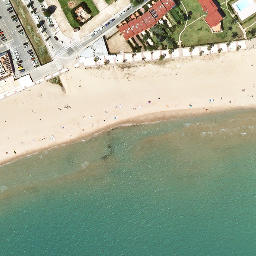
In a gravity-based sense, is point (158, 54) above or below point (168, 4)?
below

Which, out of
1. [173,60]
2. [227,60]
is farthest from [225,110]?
[173,60]

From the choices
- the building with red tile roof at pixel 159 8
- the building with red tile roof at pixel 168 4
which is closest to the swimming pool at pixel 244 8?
the building with red tile roof at pixel 168 4

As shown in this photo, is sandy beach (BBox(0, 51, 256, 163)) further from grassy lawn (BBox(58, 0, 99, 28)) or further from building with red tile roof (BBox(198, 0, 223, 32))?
grassy lawn (BBox(58, 0, 99, 28))

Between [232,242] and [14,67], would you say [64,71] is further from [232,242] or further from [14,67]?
[232,242]

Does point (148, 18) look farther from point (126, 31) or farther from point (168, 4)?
point (126, 31)

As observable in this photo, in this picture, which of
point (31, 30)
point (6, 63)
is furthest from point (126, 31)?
point (6, 63)

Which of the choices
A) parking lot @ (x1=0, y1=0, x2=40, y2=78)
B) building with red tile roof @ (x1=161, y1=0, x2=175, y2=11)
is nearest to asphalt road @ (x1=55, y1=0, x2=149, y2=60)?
building with red tile roof @ (x1=161, y1=0, x2=175, y2=11)

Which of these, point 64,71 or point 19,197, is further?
point 19,197
